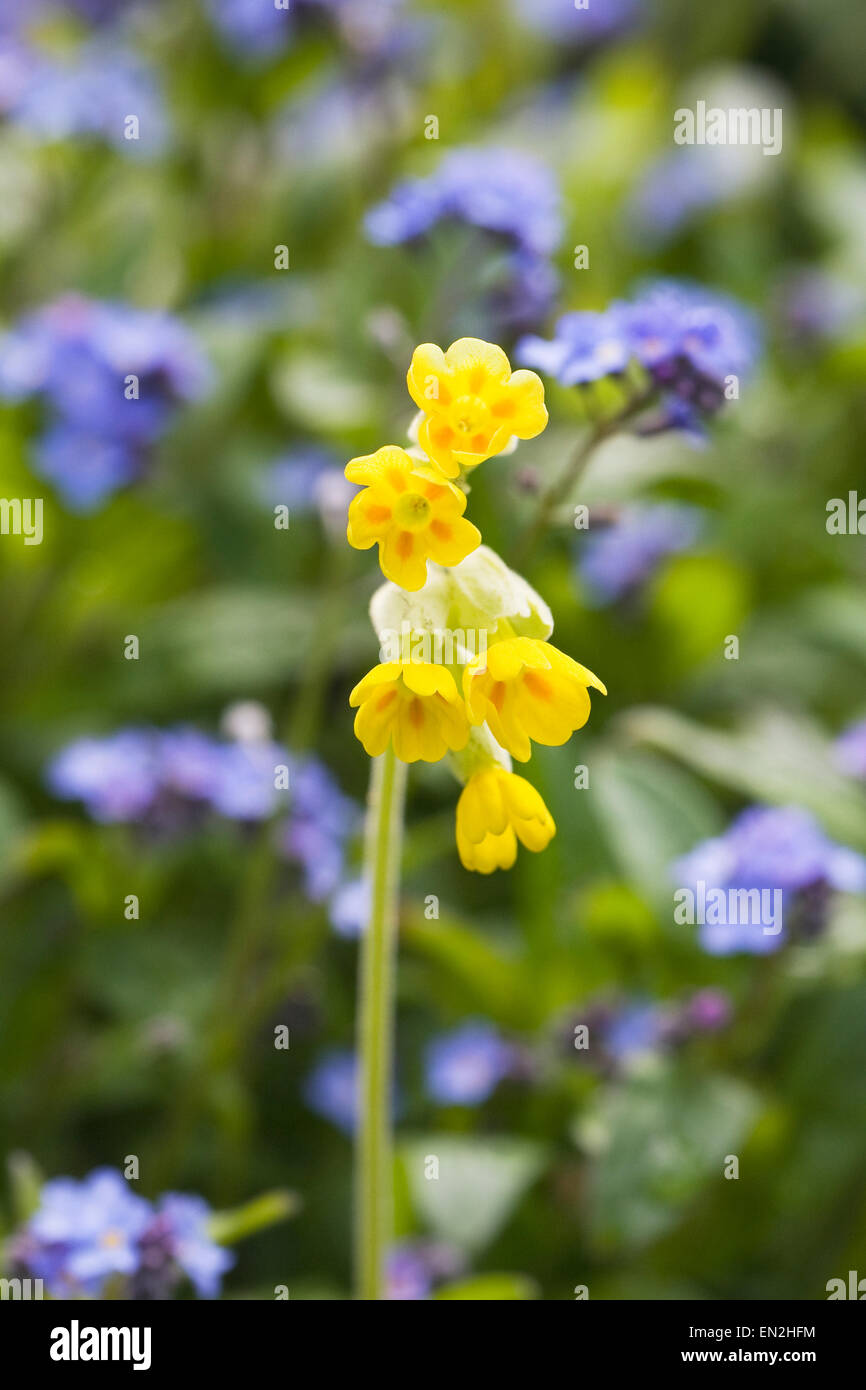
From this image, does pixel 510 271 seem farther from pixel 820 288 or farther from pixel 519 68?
pixel 519 68

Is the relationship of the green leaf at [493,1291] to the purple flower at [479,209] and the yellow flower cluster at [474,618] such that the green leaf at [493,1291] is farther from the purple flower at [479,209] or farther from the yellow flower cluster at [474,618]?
the purple flower at [479,209]

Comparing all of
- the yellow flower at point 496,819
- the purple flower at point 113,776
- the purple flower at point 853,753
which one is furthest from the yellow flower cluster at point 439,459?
the purple flower at point 853,753

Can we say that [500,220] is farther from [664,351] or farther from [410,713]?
[410,713]

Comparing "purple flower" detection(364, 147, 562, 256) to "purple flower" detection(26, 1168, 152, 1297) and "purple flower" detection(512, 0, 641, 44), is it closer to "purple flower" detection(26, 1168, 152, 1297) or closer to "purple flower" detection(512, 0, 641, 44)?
"purple flower" detection(26, 1168, 152, 1297)

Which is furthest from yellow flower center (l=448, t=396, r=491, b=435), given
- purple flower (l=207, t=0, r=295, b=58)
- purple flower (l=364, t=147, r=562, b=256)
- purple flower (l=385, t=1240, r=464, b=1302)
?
purple flower (l=207, t=0, r=295, b=58)

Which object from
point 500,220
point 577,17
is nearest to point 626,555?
point 500,220
